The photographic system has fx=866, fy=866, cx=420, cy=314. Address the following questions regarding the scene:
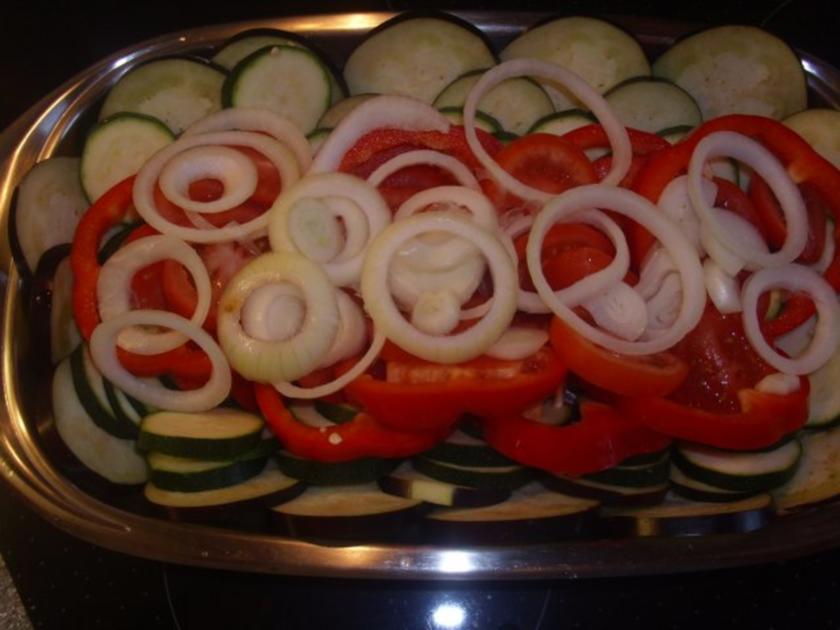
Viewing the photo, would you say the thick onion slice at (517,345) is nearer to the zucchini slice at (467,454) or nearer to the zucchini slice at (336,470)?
the zucchini slice at (467,454)

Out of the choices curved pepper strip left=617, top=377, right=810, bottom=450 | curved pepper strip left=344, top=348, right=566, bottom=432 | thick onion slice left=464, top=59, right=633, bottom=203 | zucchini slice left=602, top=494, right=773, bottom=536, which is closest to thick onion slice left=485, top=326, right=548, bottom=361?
curved pepper strip left=344, top=348, right=566, bottom=432

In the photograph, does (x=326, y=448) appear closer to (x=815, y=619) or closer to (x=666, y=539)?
(x=666, y=539)

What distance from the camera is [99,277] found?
83.4 inches

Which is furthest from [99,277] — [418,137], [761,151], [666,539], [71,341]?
[761,151]

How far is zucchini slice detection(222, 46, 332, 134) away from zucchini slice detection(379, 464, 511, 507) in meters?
1.10

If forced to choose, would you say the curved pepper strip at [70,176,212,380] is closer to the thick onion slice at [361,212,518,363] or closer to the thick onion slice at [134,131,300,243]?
the thick onion slice at [134,131,300,243]

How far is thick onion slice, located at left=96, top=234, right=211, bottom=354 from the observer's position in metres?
2.06

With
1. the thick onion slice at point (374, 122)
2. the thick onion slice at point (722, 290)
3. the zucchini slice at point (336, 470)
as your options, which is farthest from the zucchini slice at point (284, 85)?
the thick onion slice at point (722, 290)

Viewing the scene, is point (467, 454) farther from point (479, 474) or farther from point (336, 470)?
point (336, 470)

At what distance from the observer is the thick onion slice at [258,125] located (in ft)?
7.41

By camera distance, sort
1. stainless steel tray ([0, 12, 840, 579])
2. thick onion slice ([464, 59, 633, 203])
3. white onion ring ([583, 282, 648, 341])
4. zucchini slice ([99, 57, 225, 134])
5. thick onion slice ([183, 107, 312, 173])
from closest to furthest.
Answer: stainless steel tray ([0, 12, 840, 579]) → white onion ring ([583, 282, 648, 341]) → thick onion slice ([464, 59, 633, 203]) → thick onion slice ([183, 107, 312, 173]) → zucchini slice ([99, 57, 225, 134])

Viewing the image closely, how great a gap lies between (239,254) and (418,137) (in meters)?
0.54

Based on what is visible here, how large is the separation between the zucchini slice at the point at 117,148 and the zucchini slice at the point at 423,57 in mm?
676

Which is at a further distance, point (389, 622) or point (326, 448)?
point (389, 622)
